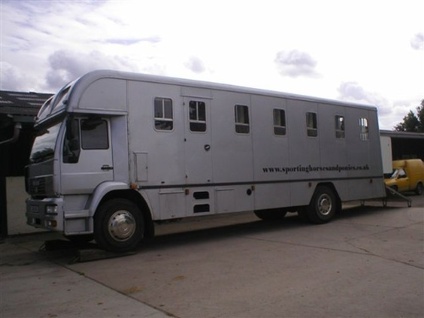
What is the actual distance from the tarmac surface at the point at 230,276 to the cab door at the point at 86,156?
127 centimetres

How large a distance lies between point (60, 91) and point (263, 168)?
5.00 m

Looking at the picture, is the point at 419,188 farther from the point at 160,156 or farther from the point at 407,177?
the point at 160,156

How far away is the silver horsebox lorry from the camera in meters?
8.44

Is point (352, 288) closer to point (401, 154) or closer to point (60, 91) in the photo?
point (60, 91)

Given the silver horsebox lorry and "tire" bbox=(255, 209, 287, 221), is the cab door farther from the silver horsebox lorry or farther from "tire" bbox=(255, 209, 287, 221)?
"tire" bbox=(255, 209, 287, 221)

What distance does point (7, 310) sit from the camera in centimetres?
563

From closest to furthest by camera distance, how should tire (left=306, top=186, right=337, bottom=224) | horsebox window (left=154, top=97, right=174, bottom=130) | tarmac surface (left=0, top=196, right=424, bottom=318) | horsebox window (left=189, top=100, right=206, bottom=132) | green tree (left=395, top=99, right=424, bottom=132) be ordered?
tarmac surface (left=0, top=196, right=424, bottom=318), horsebox window (left=154, top=97, right=174, bottom=130), horsebox window (left=189, top=100, right=206, bottom=132), tire (left=306, top=186, right=337, bottom=224), green tree (left=395, top=99, right=424, bottom=132)

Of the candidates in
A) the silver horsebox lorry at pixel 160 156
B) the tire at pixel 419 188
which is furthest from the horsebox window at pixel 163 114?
the tire at pixel 419 188

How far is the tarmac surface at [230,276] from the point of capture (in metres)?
5.42

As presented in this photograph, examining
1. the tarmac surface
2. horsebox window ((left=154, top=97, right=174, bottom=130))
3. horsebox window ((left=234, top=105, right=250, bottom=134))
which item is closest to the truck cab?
the tarmac surface

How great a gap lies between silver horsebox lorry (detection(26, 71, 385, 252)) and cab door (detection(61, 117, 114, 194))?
2cm

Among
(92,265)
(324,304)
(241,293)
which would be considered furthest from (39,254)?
(324,304)

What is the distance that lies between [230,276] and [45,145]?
4.57m

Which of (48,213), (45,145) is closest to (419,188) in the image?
(45,145)
